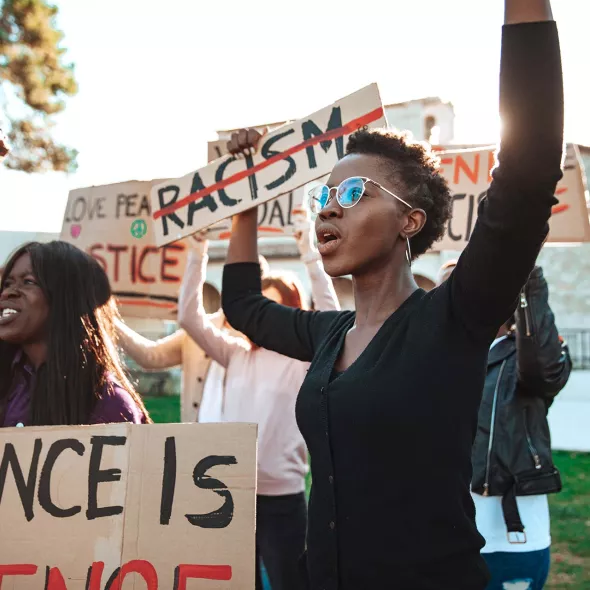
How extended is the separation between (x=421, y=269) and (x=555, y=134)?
17145mm

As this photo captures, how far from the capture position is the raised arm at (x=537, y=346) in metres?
2.75

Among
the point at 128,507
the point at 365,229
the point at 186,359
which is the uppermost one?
the point at 186,359

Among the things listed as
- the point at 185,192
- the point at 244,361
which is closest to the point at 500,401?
the point at 244,361

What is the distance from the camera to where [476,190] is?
3629 millimetres

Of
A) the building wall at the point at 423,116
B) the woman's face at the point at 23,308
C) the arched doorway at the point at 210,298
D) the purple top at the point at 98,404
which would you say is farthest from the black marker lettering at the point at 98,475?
the building wall at the point at 423,116

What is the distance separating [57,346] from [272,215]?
5.85 ft

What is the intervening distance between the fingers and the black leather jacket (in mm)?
1126

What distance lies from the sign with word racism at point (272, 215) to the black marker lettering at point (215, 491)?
81.4 inches

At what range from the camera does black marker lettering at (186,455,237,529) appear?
5.83ft

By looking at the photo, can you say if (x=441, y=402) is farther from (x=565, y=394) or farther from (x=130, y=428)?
(x=565, y=394)

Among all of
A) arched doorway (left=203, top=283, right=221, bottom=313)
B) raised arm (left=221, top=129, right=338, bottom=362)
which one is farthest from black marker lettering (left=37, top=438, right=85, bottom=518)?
arched doorway (left=203, top=283, right=221, bottom=313)

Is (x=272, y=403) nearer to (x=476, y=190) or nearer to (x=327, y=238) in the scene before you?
(x=476, y=190)

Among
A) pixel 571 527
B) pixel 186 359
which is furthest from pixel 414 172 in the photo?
pixel 571 527

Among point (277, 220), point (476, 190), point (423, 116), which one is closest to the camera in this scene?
point (476, 190)
